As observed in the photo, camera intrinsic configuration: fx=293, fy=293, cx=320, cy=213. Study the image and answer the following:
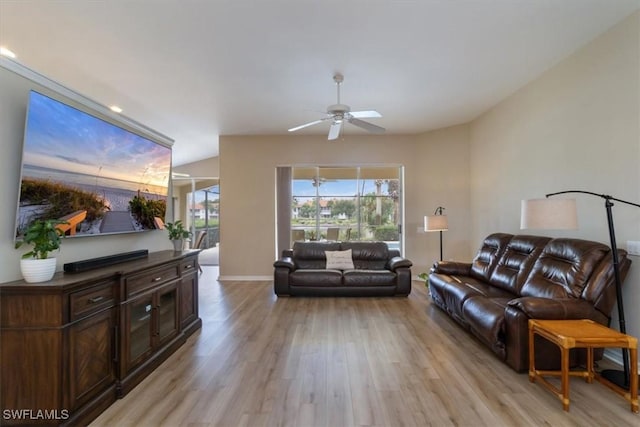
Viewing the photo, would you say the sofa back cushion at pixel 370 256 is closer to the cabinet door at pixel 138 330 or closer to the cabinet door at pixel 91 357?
the cabinet door at pixel 138 330

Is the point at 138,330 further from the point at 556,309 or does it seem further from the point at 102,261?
the point at 556,309

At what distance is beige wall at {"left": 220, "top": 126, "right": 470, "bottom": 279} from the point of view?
20.2 ft

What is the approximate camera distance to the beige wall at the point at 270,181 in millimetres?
6172

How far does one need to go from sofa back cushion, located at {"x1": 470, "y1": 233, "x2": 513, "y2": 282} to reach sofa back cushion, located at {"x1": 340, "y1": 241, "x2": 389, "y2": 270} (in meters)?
1.55

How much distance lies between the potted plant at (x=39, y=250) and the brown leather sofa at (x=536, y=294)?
3.44 metres

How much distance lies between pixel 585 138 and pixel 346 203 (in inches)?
161

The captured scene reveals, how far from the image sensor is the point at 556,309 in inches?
95.0

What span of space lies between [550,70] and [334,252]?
13.2 ft

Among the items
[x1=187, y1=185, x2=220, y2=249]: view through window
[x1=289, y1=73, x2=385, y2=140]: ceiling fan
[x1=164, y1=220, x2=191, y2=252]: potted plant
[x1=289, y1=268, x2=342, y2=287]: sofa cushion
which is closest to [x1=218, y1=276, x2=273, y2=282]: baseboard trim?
[x1=289, y1=268, x2=342, y2=287]: sofa cushion

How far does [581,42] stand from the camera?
9.95 ft

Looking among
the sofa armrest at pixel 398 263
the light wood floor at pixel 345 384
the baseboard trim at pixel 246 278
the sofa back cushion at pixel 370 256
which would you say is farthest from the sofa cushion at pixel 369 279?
the baseboard trim at pixel 246 278

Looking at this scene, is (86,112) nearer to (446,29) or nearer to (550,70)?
(446,29)

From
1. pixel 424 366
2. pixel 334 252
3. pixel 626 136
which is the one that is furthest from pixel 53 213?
pixel 626 136

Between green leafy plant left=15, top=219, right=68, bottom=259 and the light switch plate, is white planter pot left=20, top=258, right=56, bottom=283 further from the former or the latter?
the light switch plate
